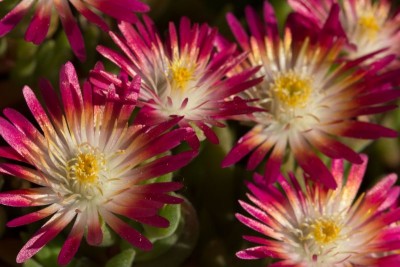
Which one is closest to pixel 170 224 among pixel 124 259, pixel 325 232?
pixel 124 259

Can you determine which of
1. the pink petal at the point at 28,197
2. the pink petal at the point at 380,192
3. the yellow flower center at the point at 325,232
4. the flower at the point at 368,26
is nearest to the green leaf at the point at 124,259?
the pink petal at the point at 28,197

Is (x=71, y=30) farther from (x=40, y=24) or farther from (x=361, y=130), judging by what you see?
(x=361, y=130)

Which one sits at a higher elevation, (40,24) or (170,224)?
(40,24)

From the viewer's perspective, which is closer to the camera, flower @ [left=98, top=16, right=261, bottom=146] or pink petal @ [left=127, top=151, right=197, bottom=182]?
pink petal @ [left=127, top=151, right=197, bottom=182]

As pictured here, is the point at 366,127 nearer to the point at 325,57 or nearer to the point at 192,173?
the point at 325,57

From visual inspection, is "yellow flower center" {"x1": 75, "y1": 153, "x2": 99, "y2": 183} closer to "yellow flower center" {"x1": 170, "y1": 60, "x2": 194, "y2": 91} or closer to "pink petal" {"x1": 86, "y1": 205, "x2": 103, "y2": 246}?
"pink petal" {"x1": 86, "y1": 205, "x2": 103, "y2": 246}

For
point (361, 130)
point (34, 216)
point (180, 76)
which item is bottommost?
point (34, 216)

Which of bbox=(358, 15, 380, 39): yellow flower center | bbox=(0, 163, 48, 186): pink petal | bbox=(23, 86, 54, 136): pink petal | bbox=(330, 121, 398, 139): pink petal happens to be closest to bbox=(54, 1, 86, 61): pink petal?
bbox=(23, 86, 54, 136): pink petal

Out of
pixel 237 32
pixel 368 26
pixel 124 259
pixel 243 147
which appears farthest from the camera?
pixel 368 26
